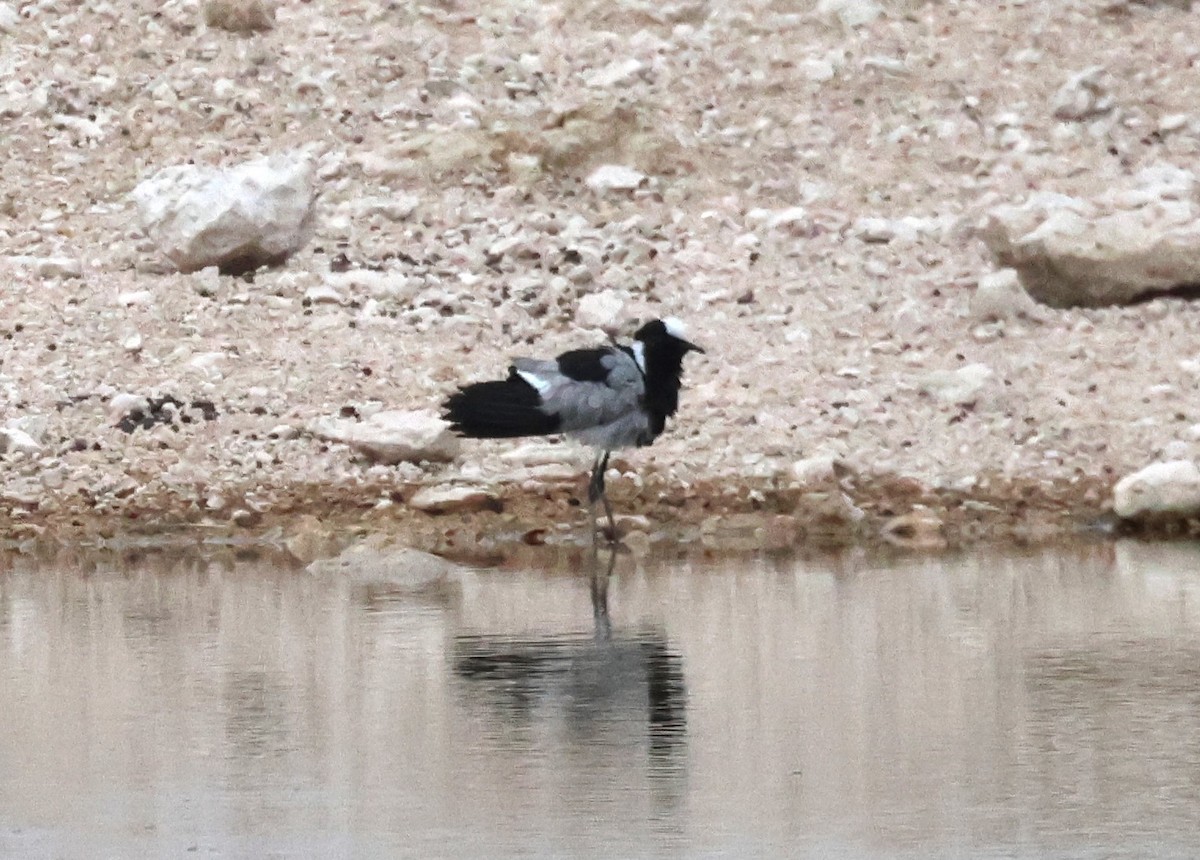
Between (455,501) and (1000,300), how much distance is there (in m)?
4.49

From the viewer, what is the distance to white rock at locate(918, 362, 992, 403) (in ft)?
50.1

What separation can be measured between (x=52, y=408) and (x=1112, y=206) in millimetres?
7373

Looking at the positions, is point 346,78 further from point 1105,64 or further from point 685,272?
point 1105,64

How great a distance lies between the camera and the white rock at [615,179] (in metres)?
18.2

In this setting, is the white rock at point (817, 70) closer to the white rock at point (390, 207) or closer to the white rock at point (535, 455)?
the white rock at point (390, 207)

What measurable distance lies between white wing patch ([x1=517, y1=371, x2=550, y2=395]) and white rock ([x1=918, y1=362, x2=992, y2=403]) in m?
3.14

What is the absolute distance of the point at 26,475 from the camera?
47.2 ft

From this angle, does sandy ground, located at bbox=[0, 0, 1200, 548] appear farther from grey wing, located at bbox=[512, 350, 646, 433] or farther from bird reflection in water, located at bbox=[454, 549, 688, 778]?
bird reflection in water, located at bbox=[454, 549, 688, 778]

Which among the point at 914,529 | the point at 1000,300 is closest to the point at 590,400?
the point at 914,529

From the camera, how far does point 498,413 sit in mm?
13000

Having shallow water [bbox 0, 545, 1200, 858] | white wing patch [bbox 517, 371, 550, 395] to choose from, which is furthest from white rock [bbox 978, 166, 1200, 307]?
shallow water [bbox 0, 545, 1200, 858]

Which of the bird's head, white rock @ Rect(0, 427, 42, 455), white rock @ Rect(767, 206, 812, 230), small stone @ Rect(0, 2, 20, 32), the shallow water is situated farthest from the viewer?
small stone @ Rect(0, 2, 20, 32)

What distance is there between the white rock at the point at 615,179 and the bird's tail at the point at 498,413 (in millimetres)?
5224

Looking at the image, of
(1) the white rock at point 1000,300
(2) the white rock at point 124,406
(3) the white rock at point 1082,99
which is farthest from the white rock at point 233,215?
(3) the white rock at point 1082,99
